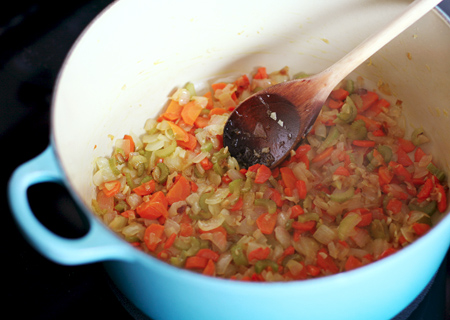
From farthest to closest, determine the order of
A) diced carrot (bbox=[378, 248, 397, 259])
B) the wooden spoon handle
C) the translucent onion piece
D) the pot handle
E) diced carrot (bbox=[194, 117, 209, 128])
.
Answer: diced carrot (bbox=[194, 117, 209, 128]) < the translucent onion piece < the wooden spoon handle < diced carrot (bbox=[378, 248, 397, 259]) < the pot handle

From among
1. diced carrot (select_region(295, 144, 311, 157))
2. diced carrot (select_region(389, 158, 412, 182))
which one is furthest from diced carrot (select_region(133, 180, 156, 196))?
diced carrot (select_region(389, 158, 412, 182))

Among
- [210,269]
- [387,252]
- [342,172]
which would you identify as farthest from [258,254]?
[342,172]

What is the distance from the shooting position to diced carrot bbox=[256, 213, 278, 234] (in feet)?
5.21

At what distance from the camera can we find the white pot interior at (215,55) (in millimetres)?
1545

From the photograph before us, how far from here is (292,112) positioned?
178 centimetres

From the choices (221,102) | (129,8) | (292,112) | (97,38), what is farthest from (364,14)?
(97,38)

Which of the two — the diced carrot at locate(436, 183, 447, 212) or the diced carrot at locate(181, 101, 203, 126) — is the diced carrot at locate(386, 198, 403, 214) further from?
the diced carrot at locate(181, 101, 203, 126)

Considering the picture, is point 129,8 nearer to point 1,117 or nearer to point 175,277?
point 1,117

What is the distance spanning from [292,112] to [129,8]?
72 cm

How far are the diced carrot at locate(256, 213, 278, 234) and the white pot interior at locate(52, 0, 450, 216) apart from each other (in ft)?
2.01

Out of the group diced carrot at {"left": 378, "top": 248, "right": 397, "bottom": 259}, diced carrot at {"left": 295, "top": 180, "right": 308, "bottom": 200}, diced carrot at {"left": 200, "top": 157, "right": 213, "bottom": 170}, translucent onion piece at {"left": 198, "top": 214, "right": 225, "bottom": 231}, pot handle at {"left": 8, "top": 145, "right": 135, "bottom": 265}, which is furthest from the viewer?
diced carrot at {"left": 200, "top": 157, "right": 213, "bottom": 170}

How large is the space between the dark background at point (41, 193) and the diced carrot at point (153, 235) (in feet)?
0.60

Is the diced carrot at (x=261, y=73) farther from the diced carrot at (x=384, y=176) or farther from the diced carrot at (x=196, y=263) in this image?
the diced carrot at (x=196, y=263)

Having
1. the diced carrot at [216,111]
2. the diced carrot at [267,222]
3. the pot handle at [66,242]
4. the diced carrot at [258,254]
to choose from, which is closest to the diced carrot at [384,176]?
the diced carrot at [267,222]
